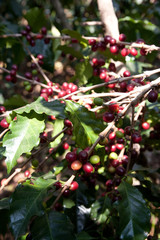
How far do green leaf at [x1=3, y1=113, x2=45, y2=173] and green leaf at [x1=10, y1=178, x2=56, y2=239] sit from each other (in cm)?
11

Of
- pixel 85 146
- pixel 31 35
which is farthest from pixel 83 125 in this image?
pixel 31 35

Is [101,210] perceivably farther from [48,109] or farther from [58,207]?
[48,109]

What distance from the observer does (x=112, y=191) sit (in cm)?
116

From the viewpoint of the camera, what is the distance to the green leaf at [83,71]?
4.70ft

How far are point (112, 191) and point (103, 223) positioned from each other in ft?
0.54

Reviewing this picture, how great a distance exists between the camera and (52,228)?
0.81 meters

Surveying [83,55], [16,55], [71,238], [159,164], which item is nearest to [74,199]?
[71,238]

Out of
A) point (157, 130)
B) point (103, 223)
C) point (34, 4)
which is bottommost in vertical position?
point (103, 223)

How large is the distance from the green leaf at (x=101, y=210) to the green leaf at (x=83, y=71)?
30.6 inches

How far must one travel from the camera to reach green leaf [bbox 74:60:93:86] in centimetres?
143

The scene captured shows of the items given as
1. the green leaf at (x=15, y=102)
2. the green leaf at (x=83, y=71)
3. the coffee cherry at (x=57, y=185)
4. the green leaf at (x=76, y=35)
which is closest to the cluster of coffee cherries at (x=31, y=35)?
the green leaf at (x=76, y=35)

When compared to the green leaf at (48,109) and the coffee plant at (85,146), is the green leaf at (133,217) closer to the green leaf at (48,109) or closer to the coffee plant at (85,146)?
the coffee plant at (85,146)

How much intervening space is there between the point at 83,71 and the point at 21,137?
748 millimetres

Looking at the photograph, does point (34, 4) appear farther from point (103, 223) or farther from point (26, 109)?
point (103, 223)
